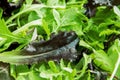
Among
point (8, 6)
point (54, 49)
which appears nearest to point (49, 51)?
point (54, 49)

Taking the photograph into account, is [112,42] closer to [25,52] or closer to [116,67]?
[116,67]

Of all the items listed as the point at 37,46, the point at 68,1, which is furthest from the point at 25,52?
the point at 68,1

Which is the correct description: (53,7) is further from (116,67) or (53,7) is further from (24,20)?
(116,67)

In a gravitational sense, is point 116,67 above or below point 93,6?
below

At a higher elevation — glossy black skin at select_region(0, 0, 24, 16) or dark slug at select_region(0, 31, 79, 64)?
glossy black skin at select_region(0, 0, 24, 16)

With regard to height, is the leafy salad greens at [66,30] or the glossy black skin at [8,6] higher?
the glossy black skin at [8,6]

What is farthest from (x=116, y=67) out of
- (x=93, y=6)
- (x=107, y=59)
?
(x=93, y=6)

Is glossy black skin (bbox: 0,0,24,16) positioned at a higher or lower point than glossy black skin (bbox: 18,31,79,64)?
higher

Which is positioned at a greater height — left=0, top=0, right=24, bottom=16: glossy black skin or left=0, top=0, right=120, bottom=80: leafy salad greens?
left=0, top=0, right=24, bottom=16: glossy black skin

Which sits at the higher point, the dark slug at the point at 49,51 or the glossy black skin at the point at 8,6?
the glossy black skin at the point at 8,6

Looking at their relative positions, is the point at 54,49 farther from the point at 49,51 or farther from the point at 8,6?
the point at 8,6
